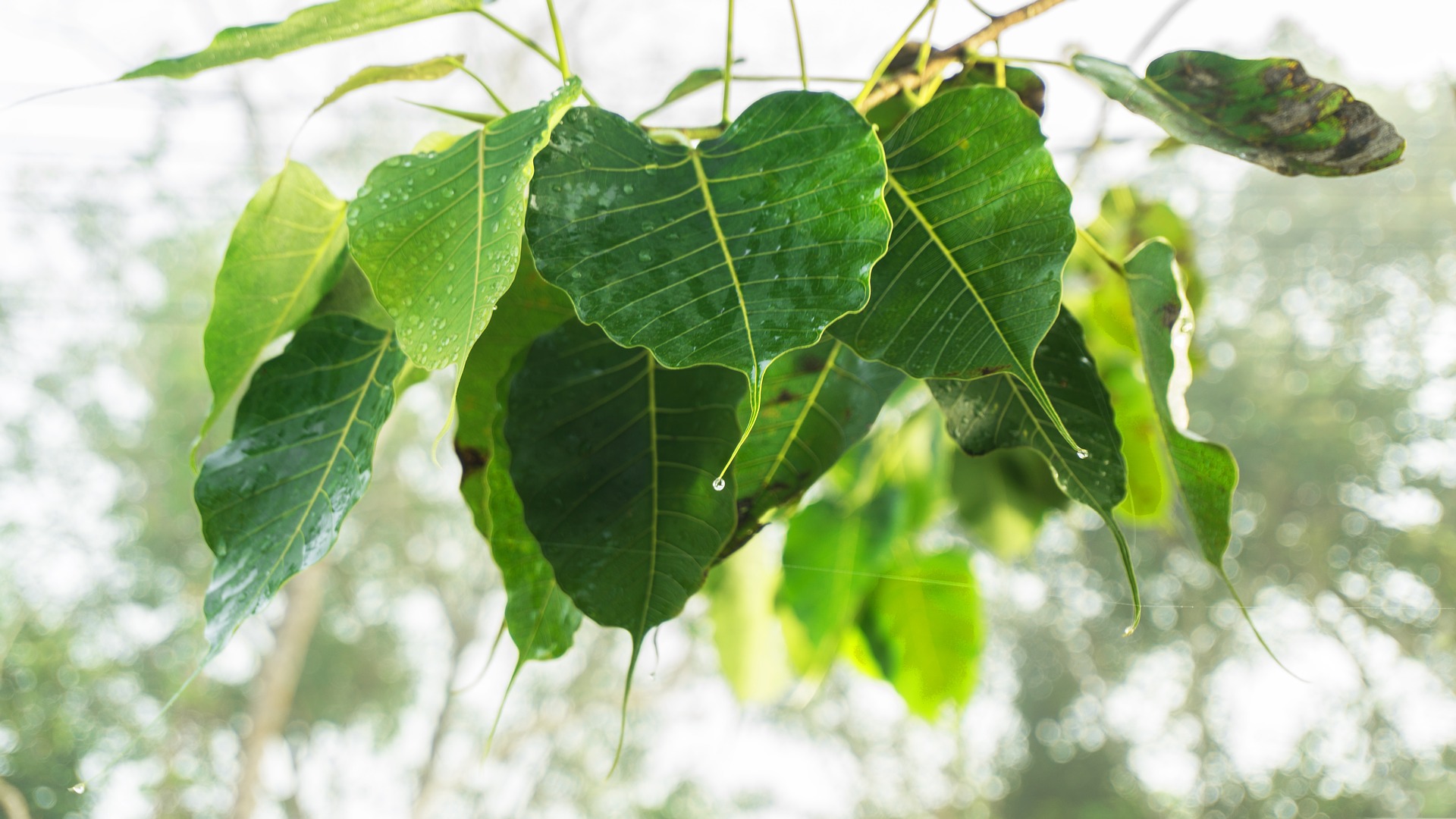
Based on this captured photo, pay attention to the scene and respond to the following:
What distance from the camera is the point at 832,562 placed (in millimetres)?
514

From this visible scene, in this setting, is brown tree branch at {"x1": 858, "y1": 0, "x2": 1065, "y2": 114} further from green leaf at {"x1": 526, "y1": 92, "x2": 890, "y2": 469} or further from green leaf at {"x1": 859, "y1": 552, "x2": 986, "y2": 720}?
green leaf at {"x1": 859, "y1": 552, "x2": 986, "y2": 720}

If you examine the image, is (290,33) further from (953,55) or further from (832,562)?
(832,562)

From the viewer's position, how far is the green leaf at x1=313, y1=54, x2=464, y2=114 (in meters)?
0.23

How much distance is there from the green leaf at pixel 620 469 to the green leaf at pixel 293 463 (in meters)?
0.04

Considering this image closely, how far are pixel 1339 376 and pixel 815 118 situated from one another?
2.99 m

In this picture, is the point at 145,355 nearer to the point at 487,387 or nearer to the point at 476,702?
the point at 476,702

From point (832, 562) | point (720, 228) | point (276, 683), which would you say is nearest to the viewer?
point (720, 228)

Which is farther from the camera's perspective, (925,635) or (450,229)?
(925,635)

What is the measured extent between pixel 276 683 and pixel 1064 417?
306 centimetres

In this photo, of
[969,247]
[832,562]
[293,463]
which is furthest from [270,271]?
[832,562]

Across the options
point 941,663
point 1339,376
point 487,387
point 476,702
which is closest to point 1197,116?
point 487,387

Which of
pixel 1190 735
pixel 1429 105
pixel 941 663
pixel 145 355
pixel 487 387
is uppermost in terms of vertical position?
pixel 487 387

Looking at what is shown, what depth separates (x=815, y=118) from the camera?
0.54 ft

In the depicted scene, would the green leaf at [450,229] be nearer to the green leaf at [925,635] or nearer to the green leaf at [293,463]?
the green leaf at [293,463]
